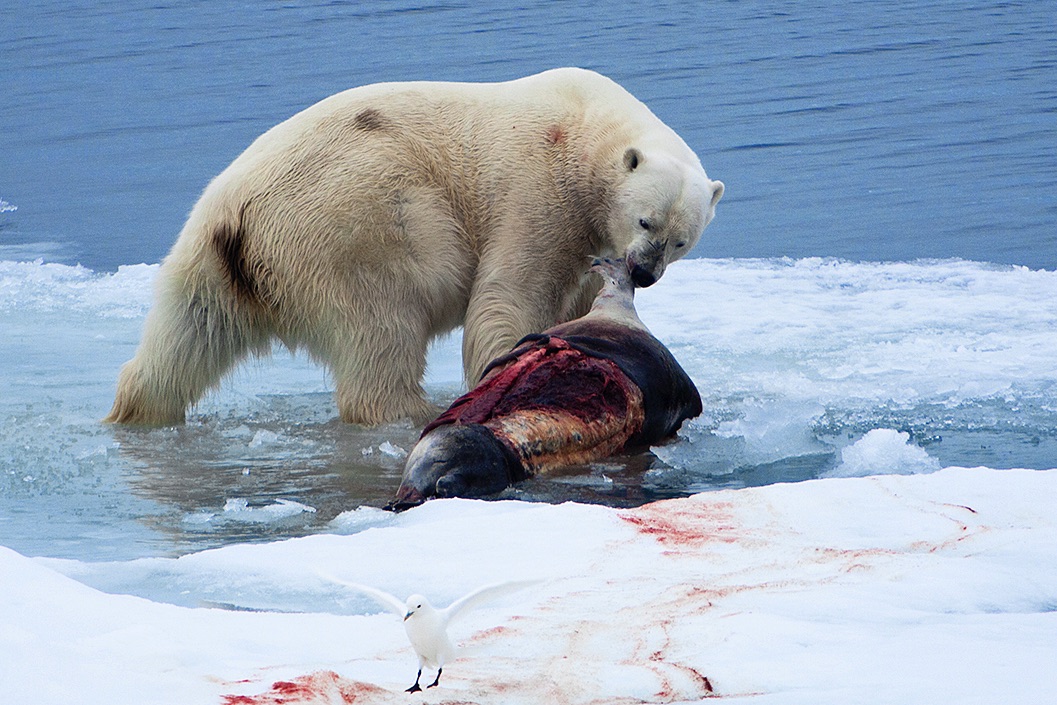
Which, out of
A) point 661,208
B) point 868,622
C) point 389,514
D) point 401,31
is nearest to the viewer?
point 868,622

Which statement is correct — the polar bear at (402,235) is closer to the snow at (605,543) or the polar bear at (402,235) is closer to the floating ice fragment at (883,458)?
the snow at (605,543)

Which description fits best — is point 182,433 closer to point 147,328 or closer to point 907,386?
point 147,328

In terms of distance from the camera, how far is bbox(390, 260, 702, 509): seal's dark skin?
4.14m

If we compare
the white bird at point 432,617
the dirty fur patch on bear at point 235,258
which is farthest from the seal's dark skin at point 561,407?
the white bird at point 432,617

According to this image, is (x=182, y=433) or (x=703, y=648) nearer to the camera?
(x=703, y=648)

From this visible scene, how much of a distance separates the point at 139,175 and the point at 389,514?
9.42m

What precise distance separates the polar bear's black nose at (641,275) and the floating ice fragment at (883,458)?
0.99 m

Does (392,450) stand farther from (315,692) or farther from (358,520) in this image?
(315,692)

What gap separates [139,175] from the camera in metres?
12.6

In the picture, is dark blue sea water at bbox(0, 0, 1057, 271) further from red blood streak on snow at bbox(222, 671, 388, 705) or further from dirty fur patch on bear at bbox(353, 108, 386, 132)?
red blood streak on snow at bbox(222, 671, 388, 705)

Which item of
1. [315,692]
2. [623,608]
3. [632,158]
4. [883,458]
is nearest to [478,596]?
[315,692]

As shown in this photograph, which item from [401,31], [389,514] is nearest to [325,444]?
[389,514]

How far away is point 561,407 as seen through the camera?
179 inches

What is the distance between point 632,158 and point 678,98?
33.6 feet
